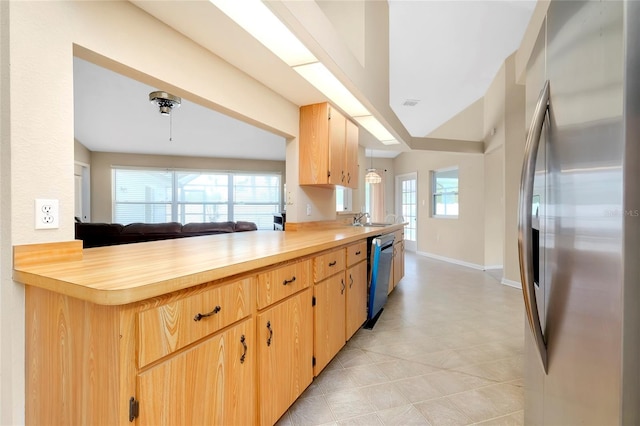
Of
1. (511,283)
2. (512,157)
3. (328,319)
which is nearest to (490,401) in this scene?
(328,319)

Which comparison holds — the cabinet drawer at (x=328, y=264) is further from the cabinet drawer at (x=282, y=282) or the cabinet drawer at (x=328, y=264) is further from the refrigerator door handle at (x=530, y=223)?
the refrigerator door handle at (x=530, y=223)

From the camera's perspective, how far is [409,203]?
25.9ft

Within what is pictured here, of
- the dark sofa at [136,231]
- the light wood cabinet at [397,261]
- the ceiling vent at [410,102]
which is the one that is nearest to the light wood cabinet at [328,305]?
the light wood cabinet at [397,261]

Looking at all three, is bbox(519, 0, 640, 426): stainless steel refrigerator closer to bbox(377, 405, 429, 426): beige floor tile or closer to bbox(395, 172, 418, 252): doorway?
bbox(377, 405, 429, 426): beige floor tile

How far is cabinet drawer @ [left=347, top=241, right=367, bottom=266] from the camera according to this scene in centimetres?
230

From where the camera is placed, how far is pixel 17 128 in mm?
1023

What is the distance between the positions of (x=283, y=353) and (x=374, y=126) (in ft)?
8.39

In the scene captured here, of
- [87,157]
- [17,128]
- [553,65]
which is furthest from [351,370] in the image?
[87,157]

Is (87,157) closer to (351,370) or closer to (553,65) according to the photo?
(351,370)

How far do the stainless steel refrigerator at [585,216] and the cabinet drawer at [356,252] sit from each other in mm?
1350

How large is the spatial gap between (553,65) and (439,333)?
7.68 ft

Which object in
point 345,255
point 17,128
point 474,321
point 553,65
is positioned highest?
point 553,65

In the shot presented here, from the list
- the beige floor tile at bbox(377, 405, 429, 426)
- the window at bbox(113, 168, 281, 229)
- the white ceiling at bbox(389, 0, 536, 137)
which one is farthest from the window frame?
the beige floor tile at bbox(377, 405, 429, 426)

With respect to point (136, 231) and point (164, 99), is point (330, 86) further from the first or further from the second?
point (136, 231)
